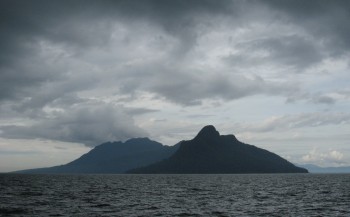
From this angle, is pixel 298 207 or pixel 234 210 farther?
pixel 298 207

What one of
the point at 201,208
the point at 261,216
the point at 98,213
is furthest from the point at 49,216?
the point at 261,216

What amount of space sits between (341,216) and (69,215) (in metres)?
35.1

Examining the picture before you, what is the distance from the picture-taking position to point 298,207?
58.1 metres

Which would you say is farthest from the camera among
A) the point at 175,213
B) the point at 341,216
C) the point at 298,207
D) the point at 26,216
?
the point at 298,207

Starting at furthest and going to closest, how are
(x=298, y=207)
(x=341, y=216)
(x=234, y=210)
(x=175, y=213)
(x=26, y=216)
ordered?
(x=298, y=207) < (x=234, y=210) < (x=175, y=213) < (x=341, y=216) < (x=26, y=216)

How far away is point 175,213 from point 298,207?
21.2 m

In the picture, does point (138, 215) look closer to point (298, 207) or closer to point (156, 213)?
point (156, 213)

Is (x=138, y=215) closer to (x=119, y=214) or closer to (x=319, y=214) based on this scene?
(x=119, y=214)

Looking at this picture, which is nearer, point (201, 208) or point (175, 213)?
point (175, 213)

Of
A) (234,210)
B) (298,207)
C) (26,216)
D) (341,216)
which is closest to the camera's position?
(26,216)

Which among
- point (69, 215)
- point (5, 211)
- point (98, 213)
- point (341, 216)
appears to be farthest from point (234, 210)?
point (5, 211)

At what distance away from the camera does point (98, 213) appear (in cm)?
4816

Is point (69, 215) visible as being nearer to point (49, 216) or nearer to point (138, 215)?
point (49, 216)

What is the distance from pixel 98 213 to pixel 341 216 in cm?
3197
